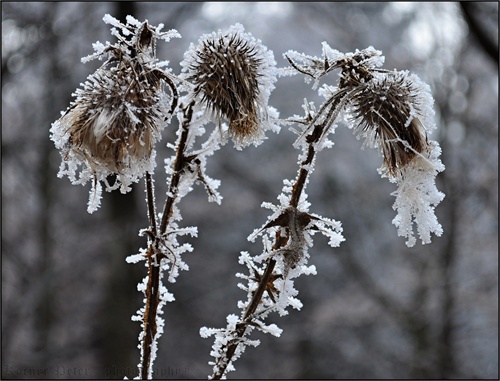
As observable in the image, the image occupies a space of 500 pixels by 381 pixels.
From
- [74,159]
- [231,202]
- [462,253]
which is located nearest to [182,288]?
[231,202]

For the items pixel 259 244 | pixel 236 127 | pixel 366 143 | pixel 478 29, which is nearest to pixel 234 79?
pixel 236 127

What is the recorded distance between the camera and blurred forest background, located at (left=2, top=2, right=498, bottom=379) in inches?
163

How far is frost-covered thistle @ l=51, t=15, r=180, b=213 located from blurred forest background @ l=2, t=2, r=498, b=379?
10.2 ft

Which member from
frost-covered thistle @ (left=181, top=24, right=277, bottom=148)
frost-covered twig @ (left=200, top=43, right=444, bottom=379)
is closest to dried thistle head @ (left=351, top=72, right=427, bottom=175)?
frost-covered twig @ (left=200, top=43, right=444, bottom=379)

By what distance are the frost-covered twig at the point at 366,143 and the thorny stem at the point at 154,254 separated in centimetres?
10

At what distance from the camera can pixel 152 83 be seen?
2.36 feet

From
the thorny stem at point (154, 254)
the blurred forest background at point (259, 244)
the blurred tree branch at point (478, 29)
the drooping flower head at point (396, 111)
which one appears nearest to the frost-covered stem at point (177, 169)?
the thorny stem at point (154, 254)

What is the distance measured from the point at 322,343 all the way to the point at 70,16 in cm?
376

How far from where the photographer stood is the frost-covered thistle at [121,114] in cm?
69

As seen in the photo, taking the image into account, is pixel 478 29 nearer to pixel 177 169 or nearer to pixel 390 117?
pixel 390 117

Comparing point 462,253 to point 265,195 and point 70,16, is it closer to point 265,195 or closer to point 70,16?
point 265,195


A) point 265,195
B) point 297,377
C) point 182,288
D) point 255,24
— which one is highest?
point 255,24

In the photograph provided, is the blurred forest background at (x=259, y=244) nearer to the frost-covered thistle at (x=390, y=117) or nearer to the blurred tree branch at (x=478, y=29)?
the blurred tree branch at (x=478, y=29)

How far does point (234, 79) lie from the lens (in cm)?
75
